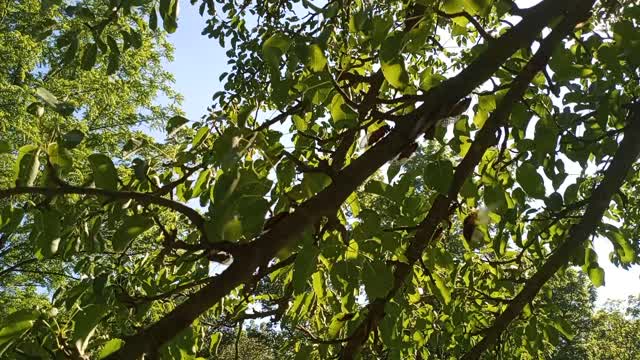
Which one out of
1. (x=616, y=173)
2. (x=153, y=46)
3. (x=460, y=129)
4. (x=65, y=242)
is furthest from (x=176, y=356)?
(x=153, y=46)

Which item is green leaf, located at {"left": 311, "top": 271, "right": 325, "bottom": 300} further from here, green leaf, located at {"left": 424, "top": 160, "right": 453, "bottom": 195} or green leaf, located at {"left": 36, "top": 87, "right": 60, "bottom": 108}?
green leaf, located at {"left": 36, "top": 87, "right": 60, "bottom": 108}

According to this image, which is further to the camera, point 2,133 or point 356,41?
point 2,133

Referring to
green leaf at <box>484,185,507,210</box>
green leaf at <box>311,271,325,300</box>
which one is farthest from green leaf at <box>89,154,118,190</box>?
green leaf at <box>484,185,507,210</box>

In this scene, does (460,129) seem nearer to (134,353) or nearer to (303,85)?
(303,85)

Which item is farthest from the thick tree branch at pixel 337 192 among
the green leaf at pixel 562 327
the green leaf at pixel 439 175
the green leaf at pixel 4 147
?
the green leaf at pixel 562 327

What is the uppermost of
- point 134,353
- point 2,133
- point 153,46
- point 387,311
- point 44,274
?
point 153,46

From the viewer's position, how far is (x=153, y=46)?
13.5 meters

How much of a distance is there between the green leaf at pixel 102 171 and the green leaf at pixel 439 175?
0.86m

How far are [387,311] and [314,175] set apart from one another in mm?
608

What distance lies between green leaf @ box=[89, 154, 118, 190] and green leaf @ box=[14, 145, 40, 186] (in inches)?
4.2

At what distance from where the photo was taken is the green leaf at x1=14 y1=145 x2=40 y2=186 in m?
1.08

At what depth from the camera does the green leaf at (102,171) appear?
3.82 feet

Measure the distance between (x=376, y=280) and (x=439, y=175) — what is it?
435mm

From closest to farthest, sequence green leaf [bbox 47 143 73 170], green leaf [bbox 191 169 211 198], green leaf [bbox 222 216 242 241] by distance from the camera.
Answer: green leaf [bbox 222 216 242 241] → green leaf [bbox 47 143 73 170] → green leaf [bbox 191 169 211 198]
